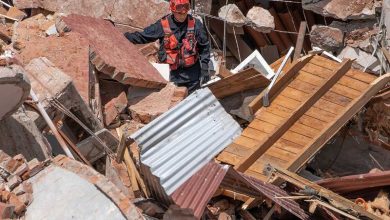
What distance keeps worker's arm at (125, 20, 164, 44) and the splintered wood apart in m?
1.57

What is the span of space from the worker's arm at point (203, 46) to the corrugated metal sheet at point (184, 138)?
2564 mm

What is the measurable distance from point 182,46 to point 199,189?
3.23 metres

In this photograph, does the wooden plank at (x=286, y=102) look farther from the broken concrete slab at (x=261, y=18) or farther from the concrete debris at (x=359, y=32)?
the broken concrete slab at (x=261, y=18)

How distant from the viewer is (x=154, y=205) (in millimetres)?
6199

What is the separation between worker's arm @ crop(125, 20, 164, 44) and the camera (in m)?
9.11

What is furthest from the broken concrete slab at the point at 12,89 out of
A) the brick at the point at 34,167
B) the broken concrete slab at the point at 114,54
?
the broken concrete slab at the point at 114,54

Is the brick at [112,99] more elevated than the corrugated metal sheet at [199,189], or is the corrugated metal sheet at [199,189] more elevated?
the corrugated metal sheet at [199,189]

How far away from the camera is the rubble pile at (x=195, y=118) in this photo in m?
6.00

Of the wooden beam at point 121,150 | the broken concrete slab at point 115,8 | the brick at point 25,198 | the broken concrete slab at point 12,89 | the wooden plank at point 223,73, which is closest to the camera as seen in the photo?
the brick at point 25,198

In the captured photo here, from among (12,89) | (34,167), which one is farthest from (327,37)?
(34,167)

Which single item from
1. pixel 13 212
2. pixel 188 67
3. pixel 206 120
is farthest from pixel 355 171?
pixel 13 212

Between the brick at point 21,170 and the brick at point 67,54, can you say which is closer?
the brick at point 21,170

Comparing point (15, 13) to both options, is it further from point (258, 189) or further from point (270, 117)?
point (258, 189)

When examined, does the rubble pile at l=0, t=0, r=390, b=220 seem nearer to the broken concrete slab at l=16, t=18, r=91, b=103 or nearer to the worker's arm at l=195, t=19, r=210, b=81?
the broken concrete slab at l=16, t=18, r=91, b=103
